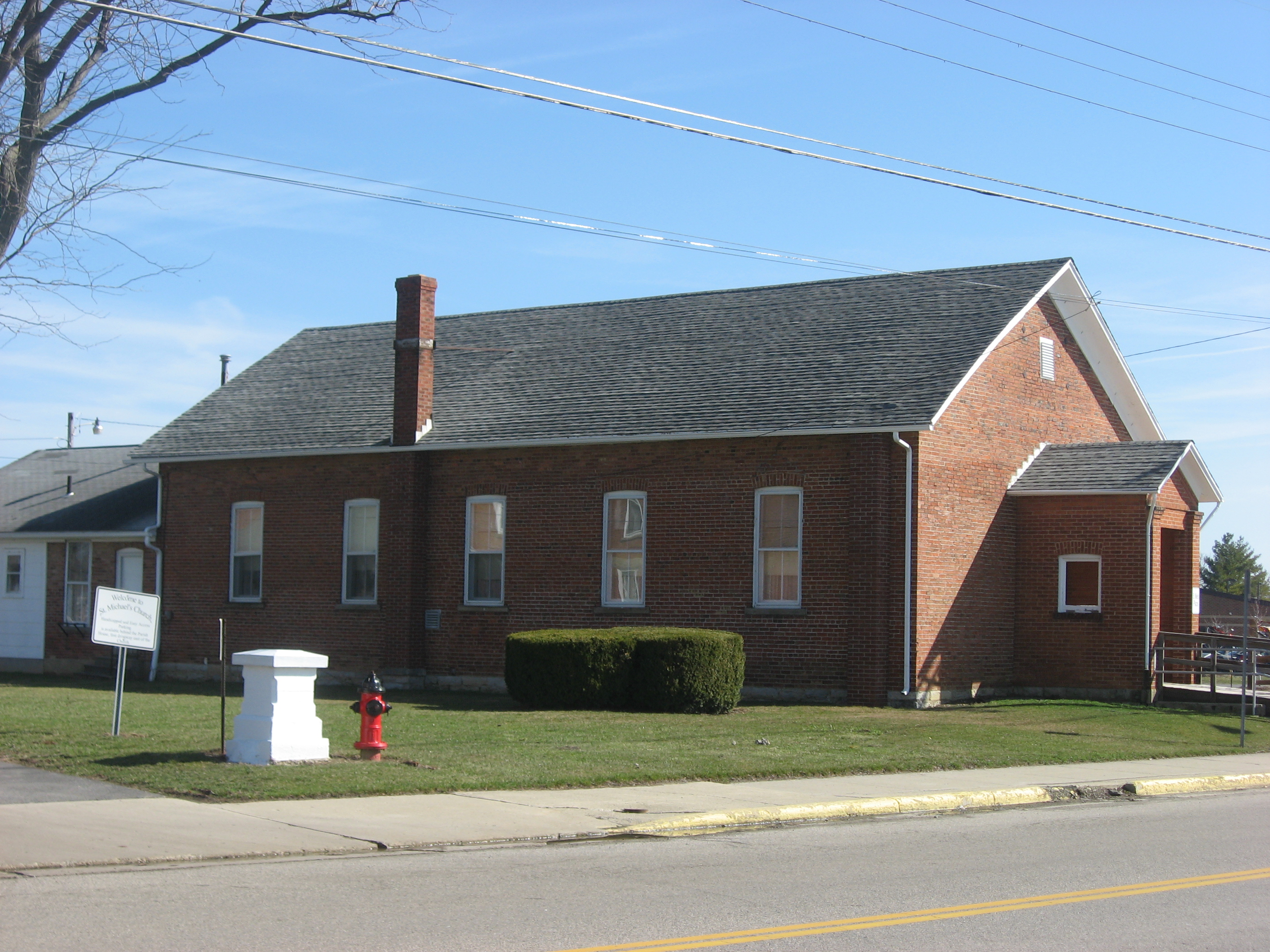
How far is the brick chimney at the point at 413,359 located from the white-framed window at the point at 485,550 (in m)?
1.88

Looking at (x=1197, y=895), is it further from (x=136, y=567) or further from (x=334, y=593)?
(x=136, y=567)

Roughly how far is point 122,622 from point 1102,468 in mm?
16716

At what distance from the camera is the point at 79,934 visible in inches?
297

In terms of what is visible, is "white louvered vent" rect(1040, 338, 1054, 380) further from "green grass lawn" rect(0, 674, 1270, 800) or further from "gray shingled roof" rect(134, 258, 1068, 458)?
"green grass lawn" rect(0, 674, 1270, 800)

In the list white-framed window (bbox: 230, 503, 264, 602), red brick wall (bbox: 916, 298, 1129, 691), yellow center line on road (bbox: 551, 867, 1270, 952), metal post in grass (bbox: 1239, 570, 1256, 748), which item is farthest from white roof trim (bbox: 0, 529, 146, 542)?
yellow center line on road (bbox: 551, 867, 1270, 952)

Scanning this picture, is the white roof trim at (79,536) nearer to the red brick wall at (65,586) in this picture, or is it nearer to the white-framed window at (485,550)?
the red brick wall at (65,586)

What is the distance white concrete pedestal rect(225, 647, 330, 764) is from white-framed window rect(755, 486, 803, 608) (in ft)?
35.0

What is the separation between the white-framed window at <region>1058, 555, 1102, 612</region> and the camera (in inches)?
967

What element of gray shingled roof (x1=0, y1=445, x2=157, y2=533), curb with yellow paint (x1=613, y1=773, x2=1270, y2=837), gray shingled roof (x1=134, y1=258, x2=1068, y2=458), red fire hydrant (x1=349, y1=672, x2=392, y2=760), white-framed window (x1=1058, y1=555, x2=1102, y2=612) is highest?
gray shingled roof (x1=134, y1=258, x2=1068, y2=458)

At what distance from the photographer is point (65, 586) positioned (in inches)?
1259

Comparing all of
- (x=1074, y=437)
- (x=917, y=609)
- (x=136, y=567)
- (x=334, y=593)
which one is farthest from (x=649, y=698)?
(x=136, y=567)

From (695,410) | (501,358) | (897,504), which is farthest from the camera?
(501,358)

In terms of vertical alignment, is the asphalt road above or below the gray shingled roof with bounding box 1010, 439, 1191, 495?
below

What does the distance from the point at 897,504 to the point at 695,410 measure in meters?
4.03
